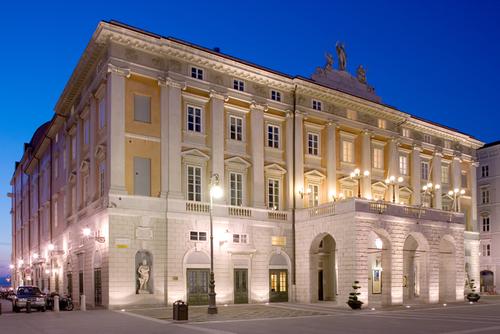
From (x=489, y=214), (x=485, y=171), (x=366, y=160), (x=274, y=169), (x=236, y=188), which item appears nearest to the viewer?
(x=236, y=188)

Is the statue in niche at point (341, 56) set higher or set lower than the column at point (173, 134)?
higher

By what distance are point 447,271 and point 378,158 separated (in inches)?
431

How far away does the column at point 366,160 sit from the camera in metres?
45.0

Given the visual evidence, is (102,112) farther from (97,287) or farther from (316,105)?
(316,105)

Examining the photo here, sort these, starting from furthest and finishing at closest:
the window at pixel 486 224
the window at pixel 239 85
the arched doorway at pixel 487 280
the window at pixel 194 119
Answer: the window at pixel 486 224 → the arched doorway at pixel 487 280 → the window at pixel 239 85 → the window at pixel 194 119

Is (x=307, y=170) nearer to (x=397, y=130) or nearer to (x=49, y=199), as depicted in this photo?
(x=397, y=130)

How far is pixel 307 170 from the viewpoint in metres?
41.8

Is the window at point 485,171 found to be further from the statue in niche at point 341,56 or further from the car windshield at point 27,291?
the car windshield at point 27,291

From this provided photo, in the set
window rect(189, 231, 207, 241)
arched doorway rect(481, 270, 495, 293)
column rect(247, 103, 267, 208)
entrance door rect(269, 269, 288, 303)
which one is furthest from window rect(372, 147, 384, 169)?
arched doorway rect(481, 270, 495, 293)

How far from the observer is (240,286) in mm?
36844

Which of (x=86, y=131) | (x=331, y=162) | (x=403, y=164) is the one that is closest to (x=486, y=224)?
(x=403, y=164)

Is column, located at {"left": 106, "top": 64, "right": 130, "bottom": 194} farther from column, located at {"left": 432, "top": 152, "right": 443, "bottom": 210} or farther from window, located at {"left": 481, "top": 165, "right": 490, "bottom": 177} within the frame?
window, located at {"left": 481, "top": 165, "right": 490, "bottom": 177}

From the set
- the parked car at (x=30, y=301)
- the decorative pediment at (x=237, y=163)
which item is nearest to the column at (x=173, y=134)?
the decorative pediment at (x=237, y=163)

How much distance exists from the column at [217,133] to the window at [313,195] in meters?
7.77
